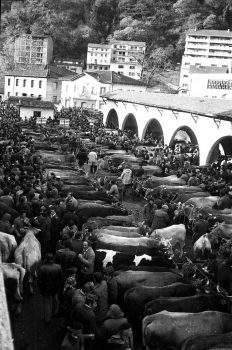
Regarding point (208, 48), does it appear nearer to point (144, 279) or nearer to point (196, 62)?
point (196, 62)

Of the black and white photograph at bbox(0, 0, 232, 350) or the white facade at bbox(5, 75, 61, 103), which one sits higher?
the white facade at bbox(5, 75, 61, 103)

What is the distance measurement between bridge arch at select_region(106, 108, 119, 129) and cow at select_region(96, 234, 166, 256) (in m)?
30.9

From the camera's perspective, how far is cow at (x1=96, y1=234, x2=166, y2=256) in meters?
11.6

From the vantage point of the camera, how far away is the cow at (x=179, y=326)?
781 centimetres

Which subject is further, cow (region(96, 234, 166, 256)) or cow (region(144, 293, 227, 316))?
cow (region(96, 234, 166, 256))

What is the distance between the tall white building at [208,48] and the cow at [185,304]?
76080 mm

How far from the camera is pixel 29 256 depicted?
32.1ft

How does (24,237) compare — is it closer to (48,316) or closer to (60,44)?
(48,316)

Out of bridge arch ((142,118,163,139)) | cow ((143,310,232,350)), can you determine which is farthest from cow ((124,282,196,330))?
A: bridge arch ((142,118,163,139))

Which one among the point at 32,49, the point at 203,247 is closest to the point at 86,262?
the point at 203,247

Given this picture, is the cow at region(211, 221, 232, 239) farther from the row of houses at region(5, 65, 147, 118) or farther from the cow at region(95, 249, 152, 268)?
the row of houses at region(5, 65, 147, 118)

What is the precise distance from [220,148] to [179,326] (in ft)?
70.8

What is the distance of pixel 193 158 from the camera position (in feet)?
87.2

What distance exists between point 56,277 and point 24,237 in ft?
5.94
